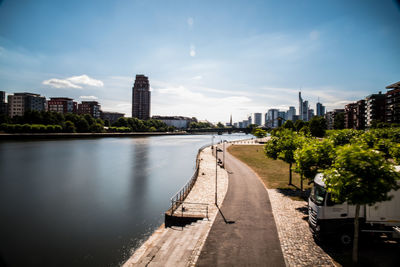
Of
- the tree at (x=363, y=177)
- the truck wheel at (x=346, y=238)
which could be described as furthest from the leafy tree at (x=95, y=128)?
the tree at (x=363, y=177)

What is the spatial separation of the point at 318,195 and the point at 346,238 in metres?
2.50

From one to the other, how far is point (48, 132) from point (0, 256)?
11397 cm

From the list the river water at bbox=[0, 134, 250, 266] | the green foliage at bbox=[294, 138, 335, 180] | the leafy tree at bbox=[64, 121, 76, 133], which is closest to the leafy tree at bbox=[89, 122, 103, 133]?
the leafy tree at bbox=[64, 121, 76, 133]

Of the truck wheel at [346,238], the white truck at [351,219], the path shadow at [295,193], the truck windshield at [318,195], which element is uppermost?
the truck windshield at [318,195]

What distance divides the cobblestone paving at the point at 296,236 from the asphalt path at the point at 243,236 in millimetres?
408

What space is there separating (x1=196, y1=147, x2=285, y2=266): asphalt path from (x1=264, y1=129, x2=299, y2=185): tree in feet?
16.6

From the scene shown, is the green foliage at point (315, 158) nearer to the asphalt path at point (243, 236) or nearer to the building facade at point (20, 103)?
the asphalt path at point (243, 236)

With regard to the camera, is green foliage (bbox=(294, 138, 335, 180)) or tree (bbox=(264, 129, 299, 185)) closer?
green foliage (bbox=(294, 138, 335, 180))

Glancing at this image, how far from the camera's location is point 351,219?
1129 centimetres

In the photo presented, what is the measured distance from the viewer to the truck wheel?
1130cm

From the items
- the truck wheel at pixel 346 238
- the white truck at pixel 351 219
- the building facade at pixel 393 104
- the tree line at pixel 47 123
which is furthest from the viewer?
the tree line at pixel 47 123

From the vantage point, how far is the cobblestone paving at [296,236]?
33.7ft

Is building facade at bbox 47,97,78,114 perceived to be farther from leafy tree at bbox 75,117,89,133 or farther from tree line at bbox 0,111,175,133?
leafy tree at bbox 75,117,89,133

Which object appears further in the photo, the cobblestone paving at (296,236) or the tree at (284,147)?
the tree at (284,147)
